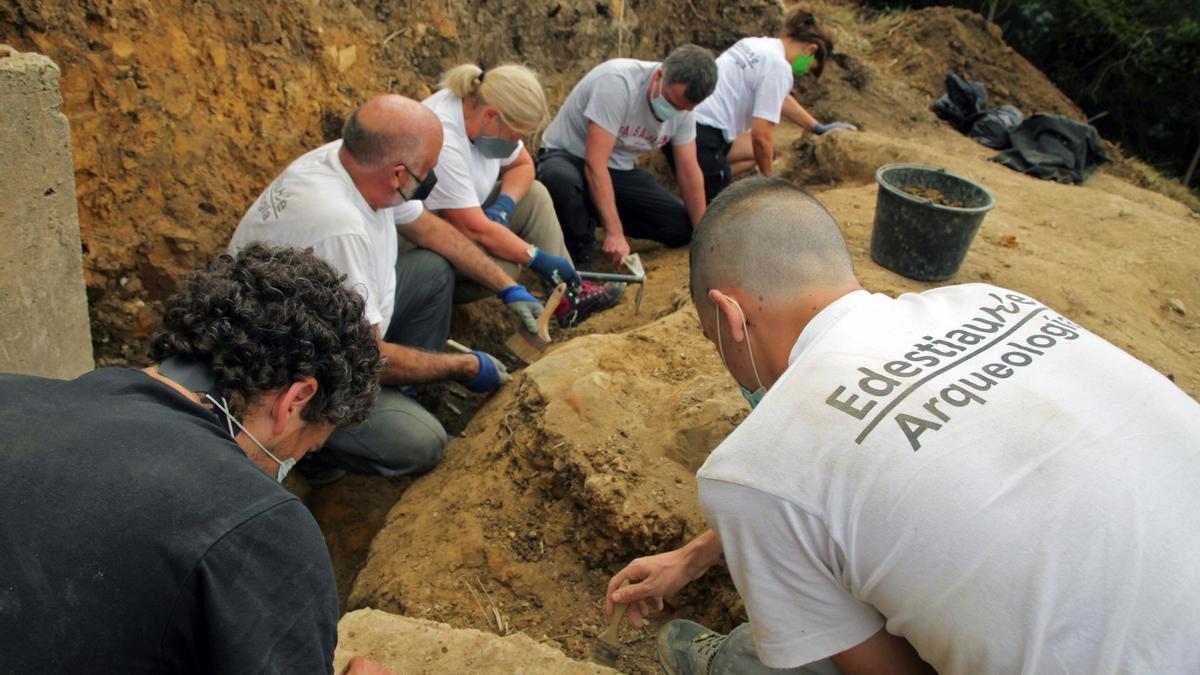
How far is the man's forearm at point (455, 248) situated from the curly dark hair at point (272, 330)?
7.21ft

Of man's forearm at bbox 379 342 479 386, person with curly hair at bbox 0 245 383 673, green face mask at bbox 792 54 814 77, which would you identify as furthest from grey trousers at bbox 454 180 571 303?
person with curly hair at bbox 0 245 383 673

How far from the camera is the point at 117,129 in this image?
3.52 meters

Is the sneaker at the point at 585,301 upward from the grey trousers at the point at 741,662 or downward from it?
downward

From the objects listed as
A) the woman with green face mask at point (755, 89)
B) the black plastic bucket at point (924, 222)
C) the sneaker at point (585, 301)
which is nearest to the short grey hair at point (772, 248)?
the sneaker at point (585, 301)

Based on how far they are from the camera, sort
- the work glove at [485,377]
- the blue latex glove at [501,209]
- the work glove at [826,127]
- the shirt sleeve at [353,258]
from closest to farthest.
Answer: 1. the shirt sleeve at [353,258]
2. the work glove at [485,377]
3. the blue latex glove at [501,209]
4. the work glove at [826,127]

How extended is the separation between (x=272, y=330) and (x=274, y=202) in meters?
1.78

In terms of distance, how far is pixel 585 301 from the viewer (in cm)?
458

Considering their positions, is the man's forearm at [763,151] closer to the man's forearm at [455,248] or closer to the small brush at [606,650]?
the man's forearm at [455,248]

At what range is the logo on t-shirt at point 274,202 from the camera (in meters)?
3.07

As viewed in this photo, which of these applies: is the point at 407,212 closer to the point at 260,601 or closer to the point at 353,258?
the point at 353,258

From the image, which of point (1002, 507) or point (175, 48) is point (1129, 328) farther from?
point (175, 48)

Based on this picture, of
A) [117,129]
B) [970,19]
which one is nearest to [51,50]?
[117,129]

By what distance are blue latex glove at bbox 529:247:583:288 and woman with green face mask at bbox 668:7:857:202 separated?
183 centimetres

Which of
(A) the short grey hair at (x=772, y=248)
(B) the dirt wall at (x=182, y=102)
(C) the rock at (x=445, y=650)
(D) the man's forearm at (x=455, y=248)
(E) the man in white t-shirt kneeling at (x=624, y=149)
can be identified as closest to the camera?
(A) the short grey hair at (x=772, y=248)
